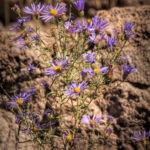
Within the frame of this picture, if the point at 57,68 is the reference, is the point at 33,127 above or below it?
below

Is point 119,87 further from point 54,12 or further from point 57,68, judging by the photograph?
point 54,12

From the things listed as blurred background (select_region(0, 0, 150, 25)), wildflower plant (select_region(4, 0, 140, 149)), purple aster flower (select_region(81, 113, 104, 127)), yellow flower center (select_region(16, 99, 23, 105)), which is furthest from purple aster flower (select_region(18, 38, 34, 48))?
blurred background (select_region(0, 0, 150, 25))

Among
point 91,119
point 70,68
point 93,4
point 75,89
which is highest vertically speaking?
point 93,4

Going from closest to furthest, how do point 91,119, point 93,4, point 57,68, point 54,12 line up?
1. point 57,68
2. point 54,12
3. point 91,119
4. point 93,4

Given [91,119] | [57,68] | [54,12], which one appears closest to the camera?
[57,68]

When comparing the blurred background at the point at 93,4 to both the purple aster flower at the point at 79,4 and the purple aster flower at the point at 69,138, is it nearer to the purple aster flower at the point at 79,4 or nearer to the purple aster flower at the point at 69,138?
the purple aster flower at the point at 79,4

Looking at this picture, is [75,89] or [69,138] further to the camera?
[69,138]

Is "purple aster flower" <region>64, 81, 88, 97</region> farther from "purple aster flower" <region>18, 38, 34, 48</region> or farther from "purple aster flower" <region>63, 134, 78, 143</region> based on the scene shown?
"purple aster flower" <region>18, 38, 34, 48</region>

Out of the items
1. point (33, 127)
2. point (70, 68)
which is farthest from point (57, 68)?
point (33, 127)

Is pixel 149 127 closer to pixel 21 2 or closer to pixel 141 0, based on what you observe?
pixel 141 0
